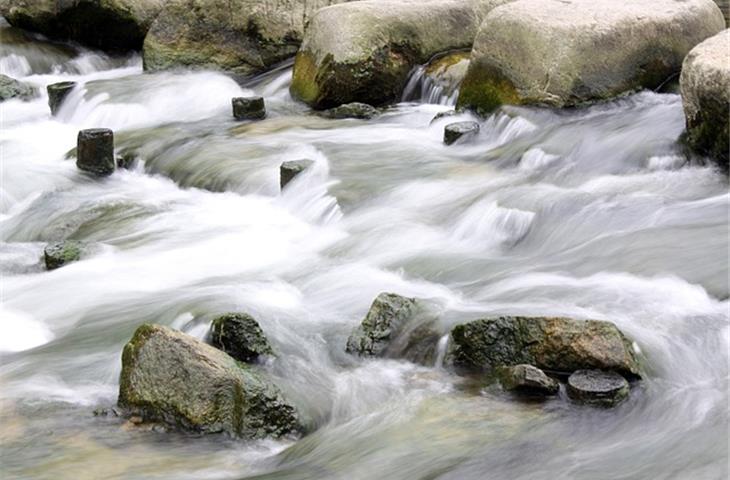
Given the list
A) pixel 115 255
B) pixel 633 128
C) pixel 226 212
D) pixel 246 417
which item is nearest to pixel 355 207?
pixel 226 212

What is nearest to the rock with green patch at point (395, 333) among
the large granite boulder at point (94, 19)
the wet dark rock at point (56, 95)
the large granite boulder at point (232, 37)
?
the wet dark rock at point (56, 95)

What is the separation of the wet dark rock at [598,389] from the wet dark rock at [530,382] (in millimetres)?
74

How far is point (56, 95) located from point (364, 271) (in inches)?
218

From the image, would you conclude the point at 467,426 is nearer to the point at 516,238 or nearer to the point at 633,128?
the point at 516,238

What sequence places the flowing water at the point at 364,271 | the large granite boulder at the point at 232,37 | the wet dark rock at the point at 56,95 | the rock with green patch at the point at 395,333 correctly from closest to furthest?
the flowing water at the point at 364,271 → the rock with green patch at the point at 395,333 → the wet dark rock at the point at 56,95 → the large granite boulder at the point at 232,37

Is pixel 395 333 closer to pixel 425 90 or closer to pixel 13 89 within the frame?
pixel 425 90

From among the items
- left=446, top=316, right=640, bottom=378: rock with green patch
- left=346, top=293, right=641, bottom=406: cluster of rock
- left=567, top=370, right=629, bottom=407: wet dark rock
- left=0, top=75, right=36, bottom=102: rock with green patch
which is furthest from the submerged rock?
left=0, top=75, right=36, bottom=102: rock with green patch

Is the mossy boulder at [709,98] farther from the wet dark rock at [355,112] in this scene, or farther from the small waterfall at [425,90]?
the wet dark rock at [355,112]

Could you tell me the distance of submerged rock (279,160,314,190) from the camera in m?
7.59

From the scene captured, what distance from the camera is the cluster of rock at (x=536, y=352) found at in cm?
436

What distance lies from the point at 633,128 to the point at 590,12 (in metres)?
1.25

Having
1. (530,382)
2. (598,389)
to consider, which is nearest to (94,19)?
(530,382)

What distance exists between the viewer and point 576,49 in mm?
8133

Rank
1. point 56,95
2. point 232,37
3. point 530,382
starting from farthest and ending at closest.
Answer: point 232,37 < point 56,95 < point 530,382
